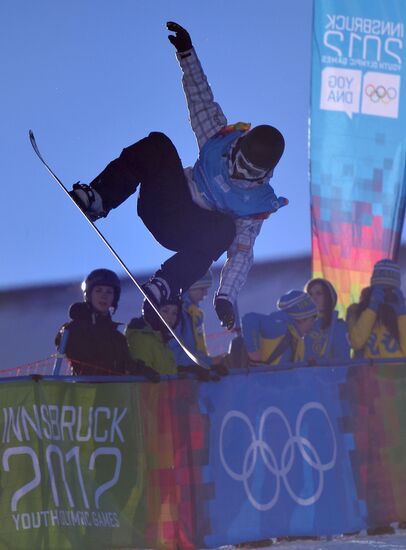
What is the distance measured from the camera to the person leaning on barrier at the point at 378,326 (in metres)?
7.04

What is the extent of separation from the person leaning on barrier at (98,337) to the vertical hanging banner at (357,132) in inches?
139

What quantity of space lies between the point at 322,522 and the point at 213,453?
2.37 ft

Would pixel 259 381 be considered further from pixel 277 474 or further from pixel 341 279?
pixel 341 279

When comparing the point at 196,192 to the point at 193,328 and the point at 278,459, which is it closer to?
the point at 193,328

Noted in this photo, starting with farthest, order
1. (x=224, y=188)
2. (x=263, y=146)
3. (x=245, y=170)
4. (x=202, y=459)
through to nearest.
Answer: (x=202, y=459) < (x=224, y=188) < (x=245, y=170) < (x=263, y=146)

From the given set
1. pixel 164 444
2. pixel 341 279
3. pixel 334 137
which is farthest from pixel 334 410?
pixel 334 137

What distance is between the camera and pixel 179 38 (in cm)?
561

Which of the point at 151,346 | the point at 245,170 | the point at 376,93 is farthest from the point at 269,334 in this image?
the point at 376,93

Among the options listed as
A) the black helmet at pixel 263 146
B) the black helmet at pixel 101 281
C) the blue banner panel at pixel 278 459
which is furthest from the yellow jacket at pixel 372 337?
the black helmet at pixel 263 146

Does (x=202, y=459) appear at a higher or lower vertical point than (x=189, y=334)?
lower

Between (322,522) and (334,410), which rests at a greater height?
(334,410)

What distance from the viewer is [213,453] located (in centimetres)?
598

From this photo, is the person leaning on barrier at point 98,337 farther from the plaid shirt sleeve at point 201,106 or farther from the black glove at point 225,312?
the plaid shirt sleeve at point 201,106

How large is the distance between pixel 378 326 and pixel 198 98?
2187 mm
